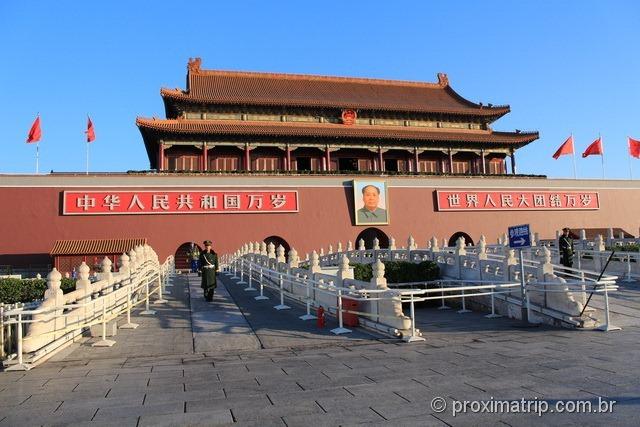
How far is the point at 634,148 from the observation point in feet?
101

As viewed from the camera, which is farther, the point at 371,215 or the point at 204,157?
the point at 204,157

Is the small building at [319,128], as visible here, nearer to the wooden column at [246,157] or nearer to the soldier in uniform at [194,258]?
the wooden column at [246,157]

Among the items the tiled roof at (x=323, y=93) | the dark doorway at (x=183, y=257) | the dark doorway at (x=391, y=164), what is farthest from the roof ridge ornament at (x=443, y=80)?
the dark doorway at (x=183, y=257)

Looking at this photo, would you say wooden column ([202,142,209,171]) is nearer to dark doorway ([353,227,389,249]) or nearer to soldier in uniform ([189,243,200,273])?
soldier in uniform ([189,243,200,273])

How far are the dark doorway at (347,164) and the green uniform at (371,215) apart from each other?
5.15 meters

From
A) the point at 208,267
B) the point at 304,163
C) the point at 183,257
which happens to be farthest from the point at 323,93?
the point at 208,267

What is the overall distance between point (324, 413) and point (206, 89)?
30733 mm

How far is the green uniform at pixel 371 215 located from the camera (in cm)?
2894

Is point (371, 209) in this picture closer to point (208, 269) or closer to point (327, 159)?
point (327, 159)

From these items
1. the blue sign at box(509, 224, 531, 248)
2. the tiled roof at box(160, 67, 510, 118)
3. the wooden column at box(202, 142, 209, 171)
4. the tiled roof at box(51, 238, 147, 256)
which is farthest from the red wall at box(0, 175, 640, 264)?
the blue sign at box(509, 224, 531, 248)

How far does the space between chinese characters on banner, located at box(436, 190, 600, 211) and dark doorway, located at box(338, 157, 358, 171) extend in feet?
19.5

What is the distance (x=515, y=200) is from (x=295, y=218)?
1404 cm

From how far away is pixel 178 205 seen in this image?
2644cm

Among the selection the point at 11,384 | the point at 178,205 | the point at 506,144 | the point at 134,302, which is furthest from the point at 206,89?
the point at 11,384
